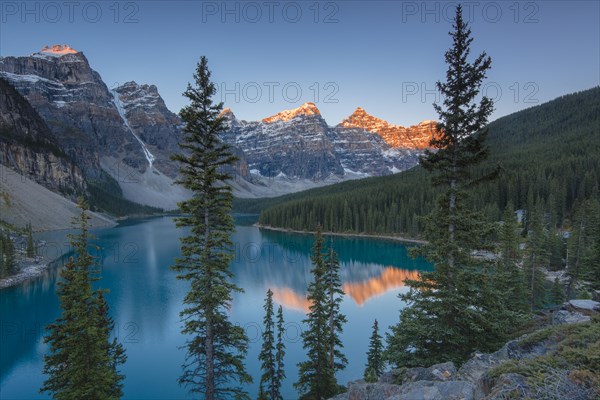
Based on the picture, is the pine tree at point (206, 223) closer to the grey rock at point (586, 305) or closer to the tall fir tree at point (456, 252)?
the tall fir tree at point (456, 252)

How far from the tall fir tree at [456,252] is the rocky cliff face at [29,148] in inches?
6654

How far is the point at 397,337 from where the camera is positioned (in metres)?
13.7

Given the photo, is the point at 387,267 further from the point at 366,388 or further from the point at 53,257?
the point at 53,257

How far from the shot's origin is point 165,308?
43375mm

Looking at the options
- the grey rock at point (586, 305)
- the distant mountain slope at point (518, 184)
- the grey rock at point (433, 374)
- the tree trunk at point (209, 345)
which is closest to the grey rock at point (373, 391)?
the grey rock at point (433, 374)

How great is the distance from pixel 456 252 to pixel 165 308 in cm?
4027

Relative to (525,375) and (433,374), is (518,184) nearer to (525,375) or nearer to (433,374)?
(433,374)

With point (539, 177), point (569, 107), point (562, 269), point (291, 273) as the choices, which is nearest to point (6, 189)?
point (291, 273)

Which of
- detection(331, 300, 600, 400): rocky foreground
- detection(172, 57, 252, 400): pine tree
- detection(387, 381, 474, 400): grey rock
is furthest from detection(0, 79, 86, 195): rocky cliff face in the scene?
detection(387, 381, 474, 400): grey rock

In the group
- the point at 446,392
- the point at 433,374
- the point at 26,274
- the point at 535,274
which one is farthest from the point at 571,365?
the point at 26,274

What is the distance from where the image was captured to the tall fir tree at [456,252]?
13109 millimetres

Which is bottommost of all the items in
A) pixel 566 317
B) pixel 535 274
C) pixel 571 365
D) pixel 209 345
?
pixel 209 345

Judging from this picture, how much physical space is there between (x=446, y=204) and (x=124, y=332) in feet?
119

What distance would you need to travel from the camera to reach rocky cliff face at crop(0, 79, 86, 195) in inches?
5527
